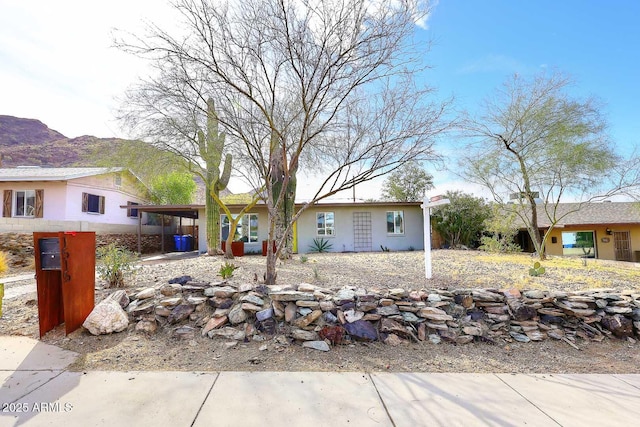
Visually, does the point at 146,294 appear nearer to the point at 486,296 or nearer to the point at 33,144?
the point at 486,296

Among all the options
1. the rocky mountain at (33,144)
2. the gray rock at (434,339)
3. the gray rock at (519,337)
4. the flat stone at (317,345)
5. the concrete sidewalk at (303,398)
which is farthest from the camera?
the rocky mountain at (33,144)

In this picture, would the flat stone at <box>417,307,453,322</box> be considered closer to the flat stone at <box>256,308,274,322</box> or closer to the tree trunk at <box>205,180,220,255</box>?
the flat stone at <box>256,308,274,322</box>

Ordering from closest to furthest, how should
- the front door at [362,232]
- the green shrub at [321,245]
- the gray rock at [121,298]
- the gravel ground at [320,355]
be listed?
the gravel ground at [320,355] < the gray rock at [121,298] < the green shrub at [321,245] < the front door at [362,232]

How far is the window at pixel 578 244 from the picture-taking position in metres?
20.1

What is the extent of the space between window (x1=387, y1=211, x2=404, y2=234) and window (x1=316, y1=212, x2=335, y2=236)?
2.76 m

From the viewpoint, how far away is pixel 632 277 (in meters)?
6.71

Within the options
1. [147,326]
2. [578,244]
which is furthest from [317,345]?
[578,244]

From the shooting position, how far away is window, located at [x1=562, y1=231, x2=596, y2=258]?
66.1 feet

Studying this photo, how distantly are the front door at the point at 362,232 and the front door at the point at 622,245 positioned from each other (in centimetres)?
1548

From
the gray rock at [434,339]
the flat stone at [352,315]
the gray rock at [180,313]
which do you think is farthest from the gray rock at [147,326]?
the gray rock at [434,339]

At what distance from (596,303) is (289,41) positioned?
18.9 ft

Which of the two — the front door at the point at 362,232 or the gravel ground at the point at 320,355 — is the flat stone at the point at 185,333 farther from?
the front door at the point at 362,232

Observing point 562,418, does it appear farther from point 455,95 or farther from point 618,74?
point 618,74

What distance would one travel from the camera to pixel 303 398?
2686 mm
